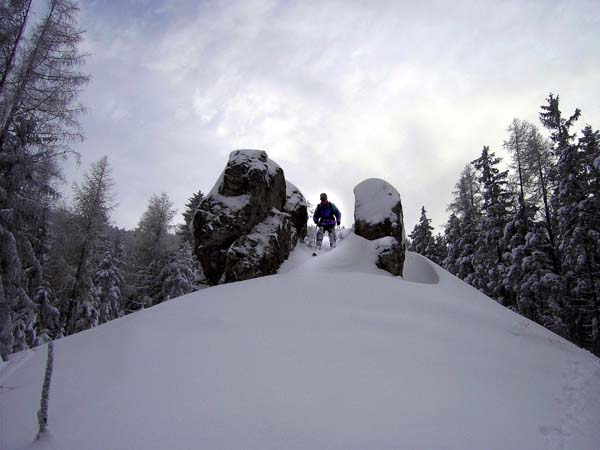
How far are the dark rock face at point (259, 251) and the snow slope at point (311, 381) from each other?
10.2 ft

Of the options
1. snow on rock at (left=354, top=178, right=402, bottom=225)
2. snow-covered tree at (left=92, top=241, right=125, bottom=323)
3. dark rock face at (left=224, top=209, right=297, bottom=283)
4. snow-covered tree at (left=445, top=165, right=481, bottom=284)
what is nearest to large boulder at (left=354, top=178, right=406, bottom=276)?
snow on rock at (left=354, top=178, right=402, bottom=225)

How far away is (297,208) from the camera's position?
44.9 ft

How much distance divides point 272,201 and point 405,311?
7.52 meters

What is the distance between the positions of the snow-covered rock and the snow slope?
22.1 feet

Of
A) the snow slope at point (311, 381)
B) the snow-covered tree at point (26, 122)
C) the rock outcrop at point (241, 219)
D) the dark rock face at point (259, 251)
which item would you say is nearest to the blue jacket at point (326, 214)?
the rock outcrop at point (241, 219)

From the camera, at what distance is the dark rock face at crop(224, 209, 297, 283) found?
10192 mm

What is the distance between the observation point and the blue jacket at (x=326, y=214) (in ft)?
39.7

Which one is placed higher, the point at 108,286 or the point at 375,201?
the point at 375,201

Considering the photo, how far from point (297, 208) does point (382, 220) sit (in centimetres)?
404

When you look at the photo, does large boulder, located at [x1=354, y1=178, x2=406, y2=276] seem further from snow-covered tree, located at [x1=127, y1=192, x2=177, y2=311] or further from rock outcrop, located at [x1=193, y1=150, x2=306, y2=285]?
snow-covered tree, located at [x1=127, y1=192, x2=177, y2=311]

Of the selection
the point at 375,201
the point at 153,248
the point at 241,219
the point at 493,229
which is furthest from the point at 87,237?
the point at 493,229

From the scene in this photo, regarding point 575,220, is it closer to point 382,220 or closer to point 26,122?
point 382,220

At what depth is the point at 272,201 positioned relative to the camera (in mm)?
12344

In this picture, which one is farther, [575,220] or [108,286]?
[108,286]
